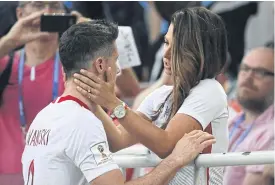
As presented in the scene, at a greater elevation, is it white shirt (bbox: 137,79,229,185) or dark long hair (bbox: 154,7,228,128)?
dark long hair (bbox: 154,7,228,128)

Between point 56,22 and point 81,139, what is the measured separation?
6.44 feet

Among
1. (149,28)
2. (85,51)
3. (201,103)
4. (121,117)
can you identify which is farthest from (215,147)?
(149,28)

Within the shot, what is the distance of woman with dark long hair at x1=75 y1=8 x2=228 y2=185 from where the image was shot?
362 centimetres

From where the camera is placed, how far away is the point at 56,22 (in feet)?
17.5

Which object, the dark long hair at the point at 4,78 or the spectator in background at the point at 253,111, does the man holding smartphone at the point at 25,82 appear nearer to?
the dark long hair at the point at 4,78

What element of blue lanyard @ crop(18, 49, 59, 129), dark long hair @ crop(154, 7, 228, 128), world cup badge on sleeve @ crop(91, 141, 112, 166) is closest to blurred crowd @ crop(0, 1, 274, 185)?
blue lanyard @ crop(18, 49, 59, 129)

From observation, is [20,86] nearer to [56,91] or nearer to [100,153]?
[56,91]

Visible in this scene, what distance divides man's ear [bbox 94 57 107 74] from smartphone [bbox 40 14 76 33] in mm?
1710

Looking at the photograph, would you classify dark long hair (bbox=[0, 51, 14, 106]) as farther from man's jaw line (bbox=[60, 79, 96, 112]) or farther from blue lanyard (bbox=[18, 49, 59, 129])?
man's jaw line (bbox=[60, 79, 96, 112])

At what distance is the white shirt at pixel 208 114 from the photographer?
3.71m

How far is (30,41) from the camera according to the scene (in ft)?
17.4

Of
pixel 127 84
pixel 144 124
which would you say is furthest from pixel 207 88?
pixel 127 84

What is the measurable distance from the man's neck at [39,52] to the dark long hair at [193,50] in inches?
72.6

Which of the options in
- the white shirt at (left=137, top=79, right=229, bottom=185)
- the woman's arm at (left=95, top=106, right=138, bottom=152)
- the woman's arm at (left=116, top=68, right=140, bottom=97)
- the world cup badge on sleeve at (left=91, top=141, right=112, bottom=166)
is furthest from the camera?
the woman's arm at (left=116, top=68, right=140, bottom=97)
